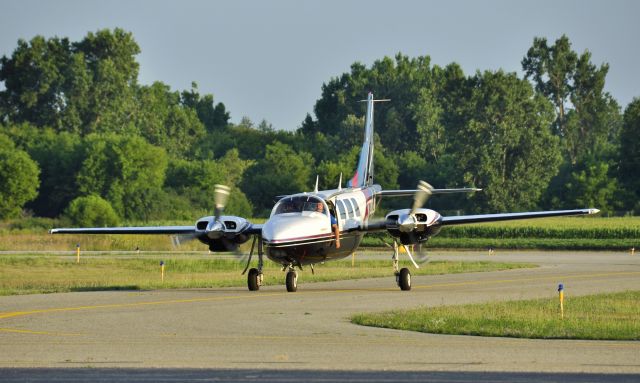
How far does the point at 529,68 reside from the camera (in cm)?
14525

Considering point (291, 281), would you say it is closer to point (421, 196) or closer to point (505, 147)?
point (421, 196)

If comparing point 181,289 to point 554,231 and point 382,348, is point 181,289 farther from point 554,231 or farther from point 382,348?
point 554,231

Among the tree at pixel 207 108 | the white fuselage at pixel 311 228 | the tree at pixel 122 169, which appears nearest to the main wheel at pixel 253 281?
the white fuselage at pixel 311 228

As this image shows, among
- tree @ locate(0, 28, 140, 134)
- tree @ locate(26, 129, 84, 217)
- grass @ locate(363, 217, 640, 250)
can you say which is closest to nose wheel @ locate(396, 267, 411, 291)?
grass @ locate(363, 217, 640, 250)

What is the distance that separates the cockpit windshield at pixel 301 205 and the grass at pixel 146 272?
6447 millimetres

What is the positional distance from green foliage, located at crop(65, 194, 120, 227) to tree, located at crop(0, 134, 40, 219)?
13.6 metres

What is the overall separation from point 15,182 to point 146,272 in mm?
51707

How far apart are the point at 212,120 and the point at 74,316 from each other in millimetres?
149460

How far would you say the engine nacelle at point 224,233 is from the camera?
3441 cm

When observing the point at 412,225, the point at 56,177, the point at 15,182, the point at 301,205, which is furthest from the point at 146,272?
the point at 56,177

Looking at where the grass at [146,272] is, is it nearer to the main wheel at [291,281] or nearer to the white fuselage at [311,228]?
the main wheel at [291,281]

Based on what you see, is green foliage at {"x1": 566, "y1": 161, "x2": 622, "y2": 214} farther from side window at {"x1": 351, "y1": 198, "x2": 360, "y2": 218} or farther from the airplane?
the airplane

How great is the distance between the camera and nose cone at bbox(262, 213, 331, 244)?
105ft

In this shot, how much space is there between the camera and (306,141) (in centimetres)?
14325
